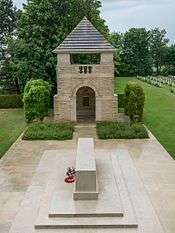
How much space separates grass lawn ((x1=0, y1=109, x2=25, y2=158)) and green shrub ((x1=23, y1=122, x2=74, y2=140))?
1.12 metres

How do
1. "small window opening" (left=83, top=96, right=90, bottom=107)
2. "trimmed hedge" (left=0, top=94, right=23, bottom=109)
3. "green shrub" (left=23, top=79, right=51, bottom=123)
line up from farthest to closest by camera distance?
"trimmed hedge" (left=0, top=94, right=23, bottom=109) → "small window opening" (left=83, top=96, right=90, bottom=107) → "green shrub" (left=23, top=79, right=51, bottom=123)

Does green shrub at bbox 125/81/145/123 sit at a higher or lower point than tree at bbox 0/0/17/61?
lower

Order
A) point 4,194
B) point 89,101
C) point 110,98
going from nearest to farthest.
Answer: point 4,194
point 110,98
point 89,101

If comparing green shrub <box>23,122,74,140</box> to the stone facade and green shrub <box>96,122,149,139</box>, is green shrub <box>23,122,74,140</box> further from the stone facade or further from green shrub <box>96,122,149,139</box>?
the stone facade

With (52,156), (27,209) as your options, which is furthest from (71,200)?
(52,156)

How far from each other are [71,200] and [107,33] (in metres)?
31.0

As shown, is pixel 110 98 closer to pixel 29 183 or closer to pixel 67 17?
pixel 67 17

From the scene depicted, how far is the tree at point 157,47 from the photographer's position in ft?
326

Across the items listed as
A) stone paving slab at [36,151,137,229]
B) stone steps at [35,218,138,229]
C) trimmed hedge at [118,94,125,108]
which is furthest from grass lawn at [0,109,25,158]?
stone steps at [35,218,138,229]

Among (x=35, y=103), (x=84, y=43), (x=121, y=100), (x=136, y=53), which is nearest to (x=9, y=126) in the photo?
(x=35, y=103)

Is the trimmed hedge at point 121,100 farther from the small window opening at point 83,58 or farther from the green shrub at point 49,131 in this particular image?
the green shrub at point 49,131

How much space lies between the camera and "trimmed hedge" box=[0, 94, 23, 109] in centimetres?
4462

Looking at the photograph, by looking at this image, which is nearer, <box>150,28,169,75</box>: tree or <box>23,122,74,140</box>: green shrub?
<box>23,122,74,140</box>: green shrub

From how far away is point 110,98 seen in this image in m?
32.7
